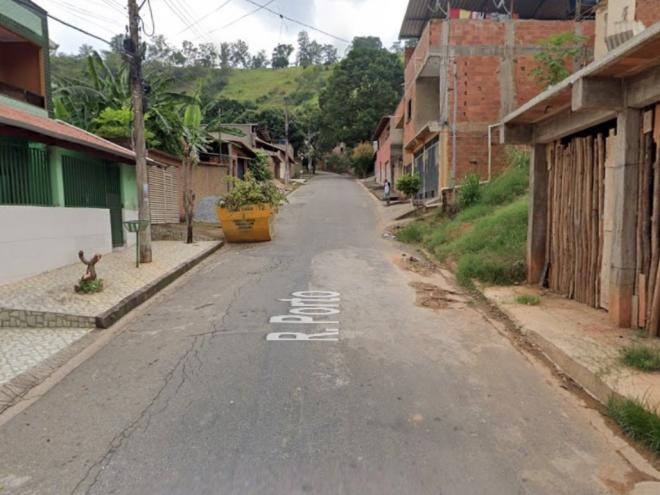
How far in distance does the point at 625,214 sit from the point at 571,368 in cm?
212

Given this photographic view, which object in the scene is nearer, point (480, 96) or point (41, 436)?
point (41, 436)

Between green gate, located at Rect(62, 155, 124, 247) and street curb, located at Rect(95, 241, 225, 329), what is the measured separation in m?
2.96

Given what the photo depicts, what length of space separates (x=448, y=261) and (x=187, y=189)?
844cm

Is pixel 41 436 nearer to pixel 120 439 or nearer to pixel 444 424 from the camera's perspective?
pixel 120 439

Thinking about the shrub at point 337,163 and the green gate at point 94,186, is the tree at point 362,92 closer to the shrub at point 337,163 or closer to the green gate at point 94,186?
the shrub at point 337,163

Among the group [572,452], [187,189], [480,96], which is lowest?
[572,452]

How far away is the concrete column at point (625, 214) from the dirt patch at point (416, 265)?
15.5ft

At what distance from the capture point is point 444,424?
381 cm

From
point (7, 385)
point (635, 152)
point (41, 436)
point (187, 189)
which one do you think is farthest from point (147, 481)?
point (187, 189)

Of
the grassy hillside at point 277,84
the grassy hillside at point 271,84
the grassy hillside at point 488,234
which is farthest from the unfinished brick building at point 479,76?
the grassy hillside at point 277,84

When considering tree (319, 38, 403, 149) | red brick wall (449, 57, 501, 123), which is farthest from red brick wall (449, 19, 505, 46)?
tree (319, 38, 403, 149)

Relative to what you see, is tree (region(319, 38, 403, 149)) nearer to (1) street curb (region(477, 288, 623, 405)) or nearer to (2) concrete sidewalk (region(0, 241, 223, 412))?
(2) concrete sidewalk (region(0, 241, 223, 412))

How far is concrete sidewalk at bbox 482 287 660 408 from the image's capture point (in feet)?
14.1

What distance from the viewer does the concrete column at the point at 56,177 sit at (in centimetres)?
1045
